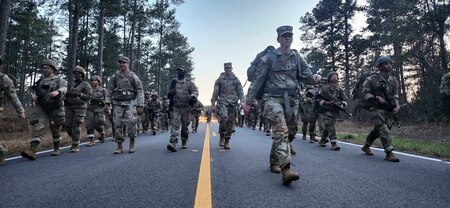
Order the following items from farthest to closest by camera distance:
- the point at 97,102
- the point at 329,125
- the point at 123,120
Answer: the point at 97,102, the point at 329,125, the point at 123,120

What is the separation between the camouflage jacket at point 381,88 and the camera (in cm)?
756

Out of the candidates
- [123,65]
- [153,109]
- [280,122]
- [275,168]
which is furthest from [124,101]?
[153,109]

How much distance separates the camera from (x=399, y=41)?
70.8 ft

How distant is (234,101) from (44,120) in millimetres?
4902

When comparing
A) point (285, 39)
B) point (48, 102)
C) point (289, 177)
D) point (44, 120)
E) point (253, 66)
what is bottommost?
point (289, 177)

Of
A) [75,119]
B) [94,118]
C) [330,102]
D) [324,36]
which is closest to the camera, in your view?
[75,119]

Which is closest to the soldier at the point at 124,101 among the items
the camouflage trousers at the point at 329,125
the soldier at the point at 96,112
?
the soldier at the point at 96,112

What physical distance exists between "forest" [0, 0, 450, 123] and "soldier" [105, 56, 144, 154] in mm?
2245

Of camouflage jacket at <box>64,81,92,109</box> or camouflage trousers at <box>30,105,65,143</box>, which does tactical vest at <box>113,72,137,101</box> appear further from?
camouflage jacket at <box>64,81,92,109</box>

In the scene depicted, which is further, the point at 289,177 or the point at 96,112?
the point at 96,112

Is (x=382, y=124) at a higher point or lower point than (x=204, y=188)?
higher

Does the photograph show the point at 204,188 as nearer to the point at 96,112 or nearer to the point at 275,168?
the point at 275,168

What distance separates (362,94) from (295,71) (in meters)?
3.05

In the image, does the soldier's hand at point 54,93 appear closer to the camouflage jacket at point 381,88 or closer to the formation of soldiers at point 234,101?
the formation of soldiers at point 234,101
